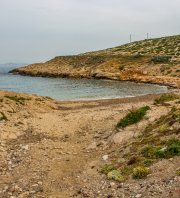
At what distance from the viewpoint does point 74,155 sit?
20.0m

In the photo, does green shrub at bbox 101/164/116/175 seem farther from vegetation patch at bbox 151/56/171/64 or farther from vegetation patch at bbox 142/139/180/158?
vegetation patch at bbox 151/56/171/64

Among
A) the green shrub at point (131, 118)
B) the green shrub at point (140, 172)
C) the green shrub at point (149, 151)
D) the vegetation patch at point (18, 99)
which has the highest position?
the vegetation patch at point (18, 99)

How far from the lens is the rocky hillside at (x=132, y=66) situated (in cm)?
7700

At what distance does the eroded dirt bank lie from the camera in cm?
1480

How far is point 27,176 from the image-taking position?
55.1 ft

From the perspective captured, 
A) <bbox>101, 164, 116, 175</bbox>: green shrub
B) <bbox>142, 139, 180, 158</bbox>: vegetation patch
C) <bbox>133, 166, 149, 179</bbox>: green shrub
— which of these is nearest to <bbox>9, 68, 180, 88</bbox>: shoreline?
<bbox>142, 139, 180, 158</bbox>: vegetation patch

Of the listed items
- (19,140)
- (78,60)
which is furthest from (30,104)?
(78,60)

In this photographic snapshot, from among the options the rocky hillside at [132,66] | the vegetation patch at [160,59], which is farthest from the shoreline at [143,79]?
the vegetation patch at [160,59]

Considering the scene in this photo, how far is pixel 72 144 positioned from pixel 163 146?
624cm

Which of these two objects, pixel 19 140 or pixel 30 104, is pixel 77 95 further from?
pixel 19 140

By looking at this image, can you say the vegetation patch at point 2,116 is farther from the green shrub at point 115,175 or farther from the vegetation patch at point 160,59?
the vegetation patch at point 160,59

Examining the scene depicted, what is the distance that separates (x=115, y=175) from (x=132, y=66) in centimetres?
7352

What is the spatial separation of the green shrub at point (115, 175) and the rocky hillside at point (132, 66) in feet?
156

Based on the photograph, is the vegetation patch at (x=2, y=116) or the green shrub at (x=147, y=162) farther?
the vegetation patch at (x=2, y=116)
